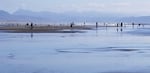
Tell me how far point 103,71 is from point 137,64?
10.4 ft

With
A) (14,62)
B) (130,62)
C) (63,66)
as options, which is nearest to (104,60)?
(130,62)

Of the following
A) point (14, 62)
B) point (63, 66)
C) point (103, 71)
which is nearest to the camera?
point (103, 71)

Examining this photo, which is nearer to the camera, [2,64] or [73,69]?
[73,69]

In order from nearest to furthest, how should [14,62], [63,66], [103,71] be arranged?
1. [103,71]
2. [63,66]
3. [14,62]

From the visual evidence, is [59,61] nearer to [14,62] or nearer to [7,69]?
[14,62]

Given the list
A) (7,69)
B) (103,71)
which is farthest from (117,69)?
(7,69)

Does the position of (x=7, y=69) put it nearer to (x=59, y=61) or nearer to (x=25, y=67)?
(x=25, y=67)

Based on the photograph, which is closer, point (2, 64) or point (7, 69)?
point (7, 69)

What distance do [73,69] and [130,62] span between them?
4.16 metres

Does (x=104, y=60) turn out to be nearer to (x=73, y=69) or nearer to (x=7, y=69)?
(x=73, y=69)

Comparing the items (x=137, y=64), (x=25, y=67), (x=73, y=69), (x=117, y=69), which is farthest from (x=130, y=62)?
(x=25, y=67)

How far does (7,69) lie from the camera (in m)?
17.9

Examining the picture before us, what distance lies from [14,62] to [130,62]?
6.30 meters

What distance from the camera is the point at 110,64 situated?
20.0 metres
